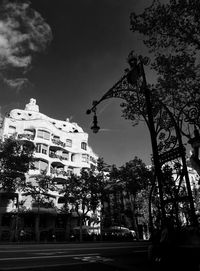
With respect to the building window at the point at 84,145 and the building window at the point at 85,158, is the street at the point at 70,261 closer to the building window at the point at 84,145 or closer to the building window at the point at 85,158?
the building window at the point at 85,158

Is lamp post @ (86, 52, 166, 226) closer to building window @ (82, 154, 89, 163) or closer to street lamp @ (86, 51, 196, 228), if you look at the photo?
street lamp @ (86, 51, 196, 228)

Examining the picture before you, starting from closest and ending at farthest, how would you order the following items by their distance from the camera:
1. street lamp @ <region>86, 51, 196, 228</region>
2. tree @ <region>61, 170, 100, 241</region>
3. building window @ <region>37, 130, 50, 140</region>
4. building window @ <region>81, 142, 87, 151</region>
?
street lamp @ <region>86, 51, 196, 228</region>, tree @ <region>61, 170, 100, 241</region>, building window @ <region>37, 130, 50, 140</region>, building window @ <region>81, 142, 87, 151</region>

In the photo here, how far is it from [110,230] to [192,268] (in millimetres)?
35686

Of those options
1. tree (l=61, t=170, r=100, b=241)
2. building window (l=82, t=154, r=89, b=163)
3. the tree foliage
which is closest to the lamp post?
the tree foliage

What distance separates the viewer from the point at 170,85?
11039 millimetres

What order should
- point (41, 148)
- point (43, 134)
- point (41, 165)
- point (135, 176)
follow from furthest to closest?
1. point (43, 134)
2. point (41, 148)
3. point (41, 165)
4. point (135, 176)

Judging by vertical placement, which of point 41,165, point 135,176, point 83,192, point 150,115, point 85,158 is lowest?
point 150,115

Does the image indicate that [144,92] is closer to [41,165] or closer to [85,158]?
[41,165]

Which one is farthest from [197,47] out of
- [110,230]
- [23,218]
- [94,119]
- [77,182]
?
[23,218]

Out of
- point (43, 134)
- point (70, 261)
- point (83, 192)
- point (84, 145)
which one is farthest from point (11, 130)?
point (70, 261)

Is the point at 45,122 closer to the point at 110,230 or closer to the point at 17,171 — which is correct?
the point at 17,171

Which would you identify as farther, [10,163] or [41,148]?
[41,148]

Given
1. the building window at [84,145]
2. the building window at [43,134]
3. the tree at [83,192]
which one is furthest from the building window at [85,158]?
the tree at [83,192]

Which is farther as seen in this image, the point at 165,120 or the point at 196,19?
the point at 165,120
